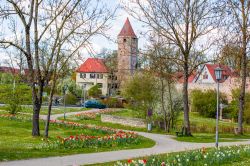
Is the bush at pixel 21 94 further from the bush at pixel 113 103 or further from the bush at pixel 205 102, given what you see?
the bush at pixel 205 102

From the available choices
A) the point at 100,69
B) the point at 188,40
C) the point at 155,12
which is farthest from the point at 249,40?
the point at 100,69

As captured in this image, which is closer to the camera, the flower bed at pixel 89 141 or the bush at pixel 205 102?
the flower bed at pixel 89 141

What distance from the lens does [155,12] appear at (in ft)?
80.5

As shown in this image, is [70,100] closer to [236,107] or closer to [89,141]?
[236,107]

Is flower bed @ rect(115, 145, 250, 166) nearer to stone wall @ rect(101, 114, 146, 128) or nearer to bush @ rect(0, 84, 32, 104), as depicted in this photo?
stone wall @ rect(101, 114, 146, 128)

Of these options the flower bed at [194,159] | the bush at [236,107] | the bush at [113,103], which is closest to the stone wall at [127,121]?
the bush at [236,107]

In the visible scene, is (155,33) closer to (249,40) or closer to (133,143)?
(249,40)

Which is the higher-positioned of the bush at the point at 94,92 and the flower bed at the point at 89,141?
the bush at the point at 94,92

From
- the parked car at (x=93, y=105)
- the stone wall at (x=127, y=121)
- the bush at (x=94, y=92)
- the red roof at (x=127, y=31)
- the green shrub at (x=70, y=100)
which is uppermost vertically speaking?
the red roof at (x=127, y=31)

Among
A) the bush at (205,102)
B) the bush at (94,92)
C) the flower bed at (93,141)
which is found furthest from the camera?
the bush at (94,92)

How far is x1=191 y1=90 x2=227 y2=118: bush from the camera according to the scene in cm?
4916

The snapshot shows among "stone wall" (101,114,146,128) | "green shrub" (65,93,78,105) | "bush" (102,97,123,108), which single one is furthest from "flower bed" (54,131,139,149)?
"green shrub" (65,93,78,105)

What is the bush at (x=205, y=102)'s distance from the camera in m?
49.2

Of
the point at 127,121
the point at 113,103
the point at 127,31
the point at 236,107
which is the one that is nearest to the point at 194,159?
the point at 127,121
